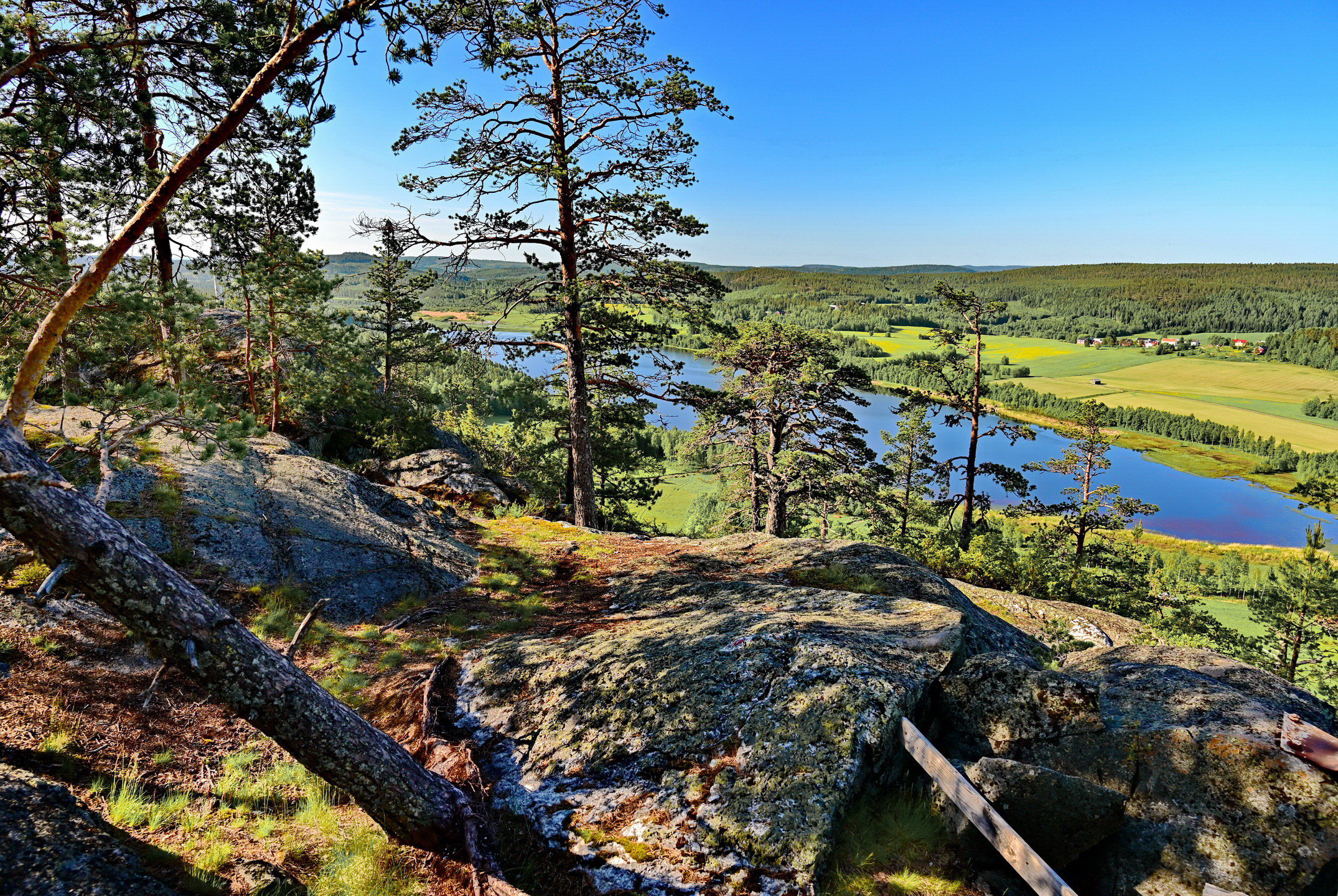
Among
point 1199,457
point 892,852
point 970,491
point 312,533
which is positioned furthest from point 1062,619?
point 1199,457

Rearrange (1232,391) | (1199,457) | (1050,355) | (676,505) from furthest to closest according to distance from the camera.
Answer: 1. (1050,355)
2. (1232,391)
3. (1199,457)
4. (676,505)

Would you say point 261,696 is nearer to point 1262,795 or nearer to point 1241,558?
point 1262,795

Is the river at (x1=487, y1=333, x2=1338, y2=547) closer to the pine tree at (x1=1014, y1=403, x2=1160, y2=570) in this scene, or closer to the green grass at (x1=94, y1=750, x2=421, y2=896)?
the pine tree at (x1=1014, y1=403, x2=1160, y2=570)

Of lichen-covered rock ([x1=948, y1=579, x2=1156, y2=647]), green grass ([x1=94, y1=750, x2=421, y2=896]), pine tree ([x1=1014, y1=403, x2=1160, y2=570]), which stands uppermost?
green grass ([x1=94, y1=750, x2=421, y2=896])

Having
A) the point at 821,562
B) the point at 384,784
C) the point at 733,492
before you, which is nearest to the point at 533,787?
the point at 384,784

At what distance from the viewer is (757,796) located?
394cm

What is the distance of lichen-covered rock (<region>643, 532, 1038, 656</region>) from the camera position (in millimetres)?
7930

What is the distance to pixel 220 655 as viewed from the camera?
11.6 feet

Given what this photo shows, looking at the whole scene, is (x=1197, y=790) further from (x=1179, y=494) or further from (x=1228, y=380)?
(x=1228, y=380)

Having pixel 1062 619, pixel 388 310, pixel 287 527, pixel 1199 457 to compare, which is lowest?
pixel 1199 457

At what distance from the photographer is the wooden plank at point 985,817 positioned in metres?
3.33

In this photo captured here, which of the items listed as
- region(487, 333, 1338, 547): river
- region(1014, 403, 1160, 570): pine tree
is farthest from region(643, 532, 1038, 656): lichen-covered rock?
region(487, 333, 1338, 547): river

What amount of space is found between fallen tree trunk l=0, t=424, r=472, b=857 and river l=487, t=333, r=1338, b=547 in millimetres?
78195

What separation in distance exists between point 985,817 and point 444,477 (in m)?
15.8
